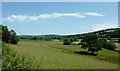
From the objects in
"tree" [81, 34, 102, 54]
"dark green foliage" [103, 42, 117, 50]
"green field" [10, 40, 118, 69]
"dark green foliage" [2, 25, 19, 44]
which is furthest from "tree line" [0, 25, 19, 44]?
"dark green foliage" [103, 42, 117, 50]

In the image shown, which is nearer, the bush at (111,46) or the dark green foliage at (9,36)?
the dark green foliage at (9,36)

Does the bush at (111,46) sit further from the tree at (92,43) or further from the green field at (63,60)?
the green field at (63,60)

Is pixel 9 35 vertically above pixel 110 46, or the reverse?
pixel 9 35

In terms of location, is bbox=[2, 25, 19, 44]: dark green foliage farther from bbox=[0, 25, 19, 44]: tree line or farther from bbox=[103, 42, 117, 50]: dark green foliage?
bbox=[103, 42, 117, 50]: dark green foliage

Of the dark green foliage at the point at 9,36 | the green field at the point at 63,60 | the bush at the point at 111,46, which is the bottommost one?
the bush at the point at 111,46

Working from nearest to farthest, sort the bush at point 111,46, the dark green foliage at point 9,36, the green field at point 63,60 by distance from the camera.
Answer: the green field at point 63,60 → the dark green foliage at point 9,36 → the bush at point 111,46

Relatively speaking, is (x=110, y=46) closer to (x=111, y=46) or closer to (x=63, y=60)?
(x=111, y=46)

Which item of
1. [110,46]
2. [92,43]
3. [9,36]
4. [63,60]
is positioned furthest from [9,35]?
[110,46]

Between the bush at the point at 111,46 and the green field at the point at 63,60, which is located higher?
the green field at the point at 63,60

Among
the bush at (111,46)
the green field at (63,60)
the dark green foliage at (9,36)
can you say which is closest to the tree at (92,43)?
the green field at (63,60)

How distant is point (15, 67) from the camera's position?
8.75 m

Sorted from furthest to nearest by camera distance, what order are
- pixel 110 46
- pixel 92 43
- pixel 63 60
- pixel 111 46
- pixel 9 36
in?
pixel 110 46 → pixel 111 46 → pixel 92 43 → pixel 9 36 → pixel 63 60

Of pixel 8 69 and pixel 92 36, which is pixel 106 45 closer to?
pixel 92 36

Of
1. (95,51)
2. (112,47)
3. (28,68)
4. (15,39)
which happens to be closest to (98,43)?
(95,51)
